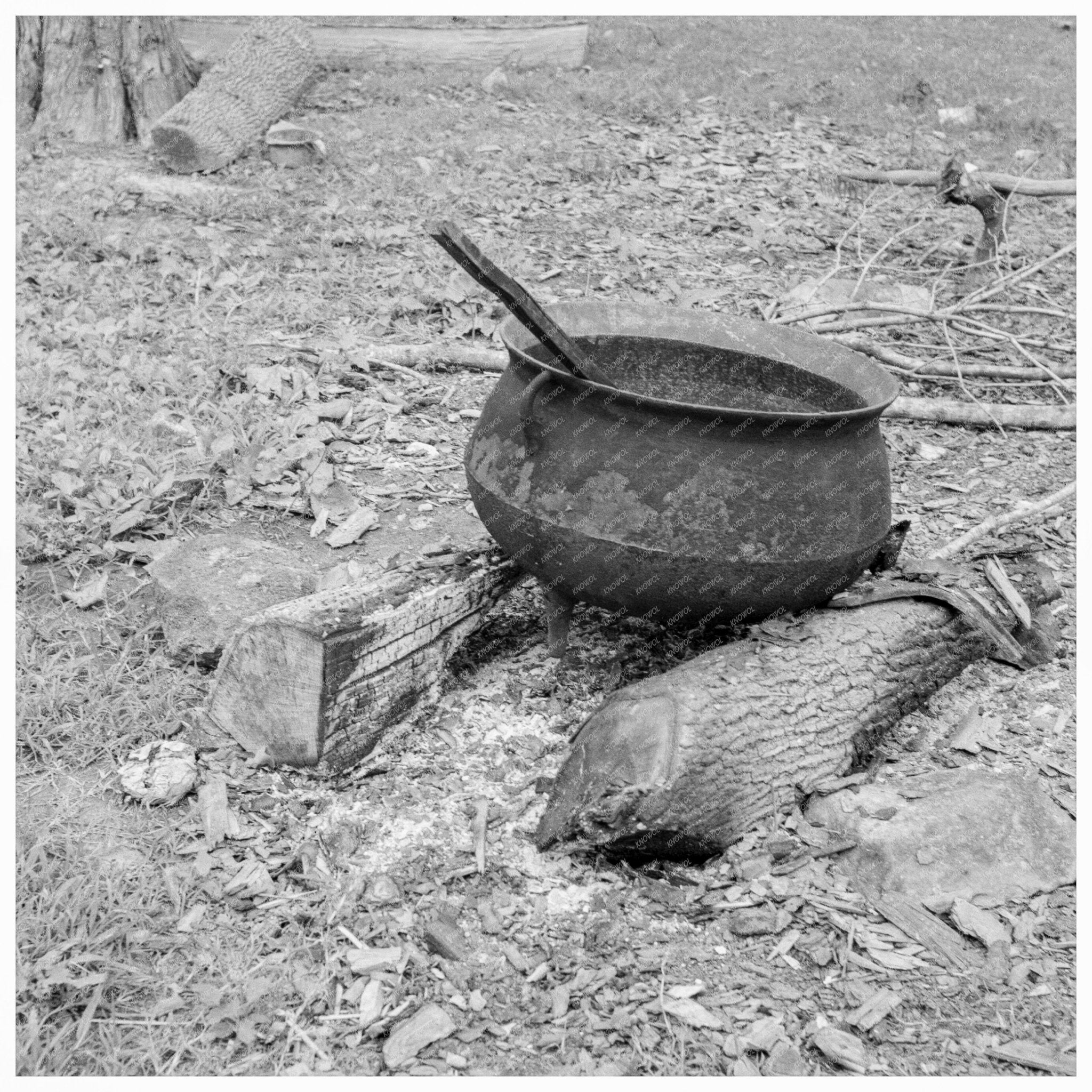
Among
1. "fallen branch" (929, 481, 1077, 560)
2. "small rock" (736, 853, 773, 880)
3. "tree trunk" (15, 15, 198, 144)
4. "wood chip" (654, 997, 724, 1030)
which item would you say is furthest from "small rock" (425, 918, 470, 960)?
"tree trunk" (15, 15, 198, 144)

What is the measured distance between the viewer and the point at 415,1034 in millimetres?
2285

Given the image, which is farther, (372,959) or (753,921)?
(753,921)

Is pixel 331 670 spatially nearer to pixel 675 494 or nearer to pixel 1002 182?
pixel 675 494

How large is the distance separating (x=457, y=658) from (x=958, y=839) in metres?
1.51

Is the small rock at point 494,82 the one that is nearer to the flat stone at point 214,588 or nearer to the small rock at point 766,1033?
the flat stone at point 214,588

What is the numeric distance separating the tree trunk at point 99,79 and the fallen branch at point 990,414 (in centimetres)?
572

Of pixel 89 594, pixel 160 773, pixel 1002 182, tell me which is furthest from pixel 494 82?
pixel 160 773

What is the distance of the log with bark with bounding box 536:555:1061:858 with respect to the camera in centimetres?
259

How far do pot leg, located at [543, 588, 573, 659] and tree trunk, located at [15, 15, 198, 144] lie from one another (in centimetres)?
609

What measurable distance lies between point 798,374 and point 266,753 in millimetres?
1990

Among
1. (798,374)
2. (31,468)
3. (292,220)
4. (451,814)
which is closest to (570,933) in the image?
(451,814)

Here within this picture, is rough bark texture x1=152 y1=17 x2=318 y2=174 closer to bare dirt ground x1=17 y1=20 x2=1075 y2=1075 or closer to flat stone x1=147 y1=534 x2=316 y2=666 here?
bare dirt ground x1=17 y1=20 x2=1075 y2=1075

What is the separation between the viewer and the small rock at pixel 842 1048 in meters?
2.26

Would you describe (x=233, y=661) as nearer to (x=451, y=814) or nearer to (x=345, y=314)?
(x=451, y=814)
